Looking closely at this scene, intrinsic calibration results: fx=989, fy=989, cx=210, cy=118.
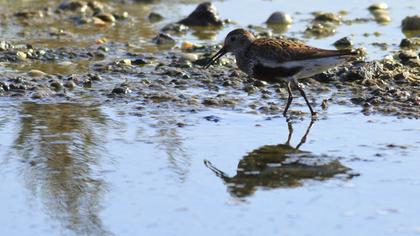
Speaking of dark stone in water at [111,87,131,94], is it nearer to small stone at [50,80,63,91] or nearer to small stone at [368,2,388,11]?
small stone at [50,80,63,91]

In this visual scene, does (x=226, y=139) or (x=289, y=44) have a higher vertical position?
(x=289, y=44)

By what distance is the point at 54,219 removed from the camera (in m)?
6.77

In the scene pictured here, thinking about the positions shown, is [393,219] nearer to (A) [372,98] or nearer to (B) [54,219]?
(B) [54,219]

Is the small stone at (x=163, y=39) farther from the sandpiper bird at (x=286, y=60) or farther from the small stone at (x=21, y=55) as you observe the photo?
the sandpiper bird at (x=286, y=60)

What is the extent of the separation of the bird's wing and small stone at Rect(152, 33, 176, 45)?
323cm

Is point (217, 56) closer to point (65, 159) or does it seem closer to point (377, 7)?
point (65, 159)

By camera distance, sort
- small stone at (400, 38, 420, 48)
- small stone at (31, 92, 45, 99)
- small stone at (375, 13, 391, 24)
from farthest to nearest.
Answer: small stone at (375, 13, 391, 24), small stone at (400, 38, 420, 48), small stone at (31, 92, 45, 99)

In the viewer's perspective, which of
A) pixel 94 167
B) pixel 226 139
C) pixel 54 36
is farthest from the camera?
pixel 54 36

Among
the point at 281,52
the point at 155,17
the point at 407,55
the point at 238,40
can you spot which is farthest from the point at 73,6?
the point at 281,52

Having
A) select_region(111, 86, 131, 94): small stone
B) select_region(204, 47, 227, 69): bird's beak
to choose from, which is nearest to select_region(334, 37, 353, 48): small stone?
select_region(204, 47, 227, 69): bird's beak

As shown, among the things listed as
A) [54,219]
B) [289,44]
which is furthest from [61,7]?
[54,219]

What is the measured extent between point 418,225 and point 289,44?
3857mm

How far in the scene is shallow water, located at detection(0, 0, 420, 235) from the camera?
6.70 meters

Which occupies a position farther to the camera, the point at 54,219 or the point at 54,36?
the point at 54,36
